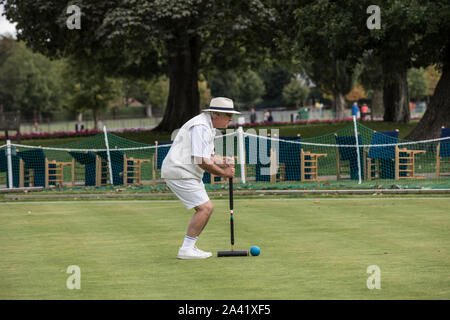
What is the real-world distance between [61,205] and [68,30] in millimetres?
16540

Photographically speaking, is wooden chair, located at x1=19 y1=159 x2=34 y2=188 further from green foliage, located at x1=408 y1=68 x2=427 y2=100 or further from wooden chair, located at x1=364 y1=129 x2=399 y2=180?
green foliage, located at x1=408 y1=68 x2=427 y2=100

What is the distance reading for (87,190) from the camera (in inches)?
740

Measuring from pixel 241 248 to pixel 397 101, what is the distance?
31720 millimetres

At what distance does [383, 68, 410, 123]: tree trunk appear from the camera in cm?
3909

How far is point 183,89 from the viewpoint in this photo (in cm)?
3522

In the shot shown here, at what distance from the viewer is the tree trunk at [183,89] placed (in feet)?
115

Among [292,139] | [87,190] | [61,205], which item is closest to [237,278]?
[61,205]

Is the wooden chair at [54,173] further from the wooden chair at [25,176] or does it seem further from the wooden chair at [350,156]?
the wooden chair at [350,156]

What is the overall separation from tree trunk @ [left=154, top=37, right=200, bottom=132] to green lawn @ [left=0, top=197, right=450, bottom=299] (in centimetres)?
2053

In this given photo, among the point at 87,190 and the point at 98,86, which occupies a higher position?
the point at 98,86

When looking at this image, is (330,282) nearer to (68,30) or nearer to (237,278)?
(237,278)

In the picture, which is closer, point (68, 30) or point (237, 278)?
point (237, 278)
